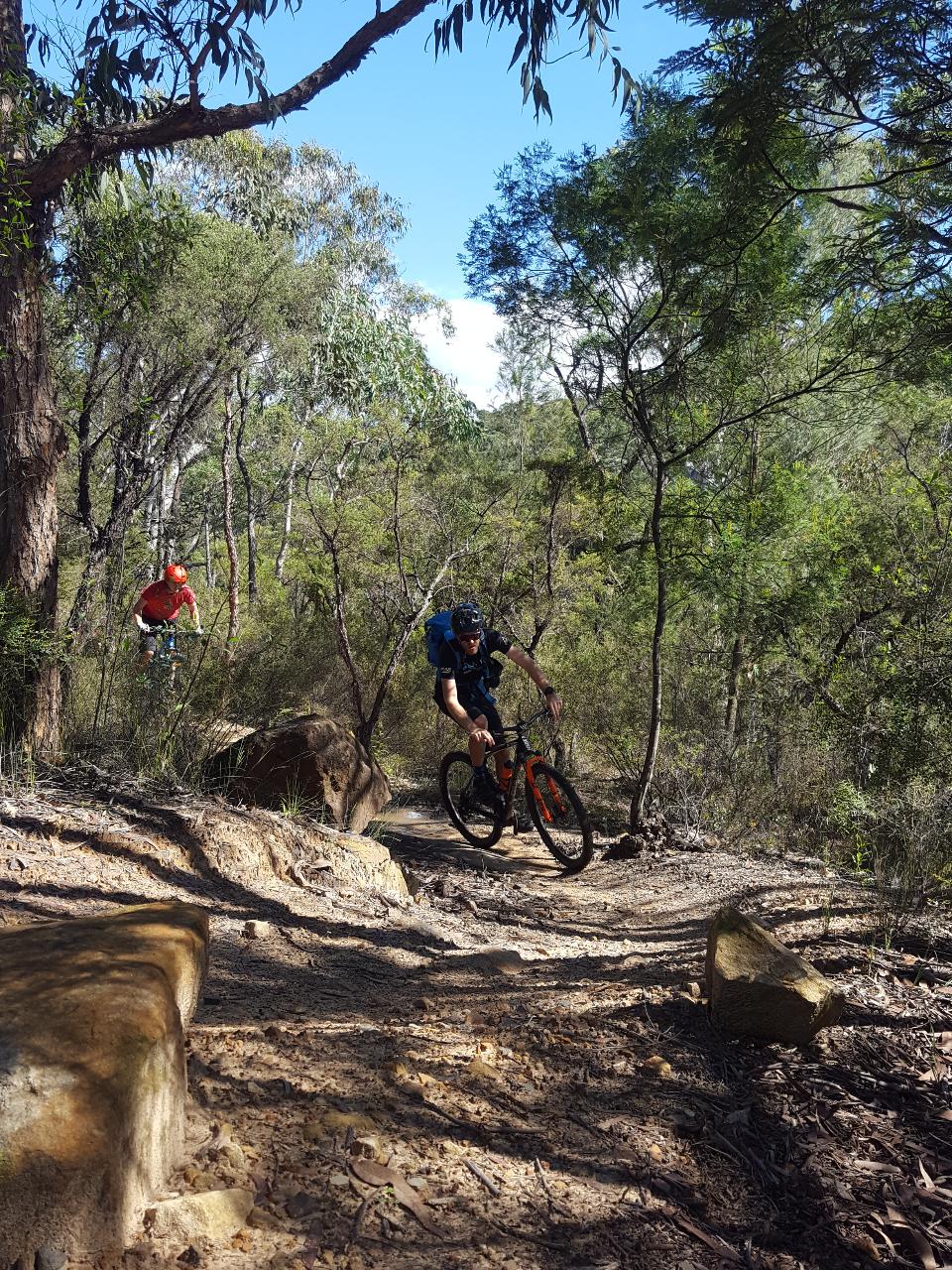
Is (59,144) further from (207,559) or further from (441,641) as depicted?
(207,559)

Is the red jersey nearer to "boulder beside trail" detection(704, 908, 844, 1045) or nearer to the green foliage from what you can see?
the green foliage

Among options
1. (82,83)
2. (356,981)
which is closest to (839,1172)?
(356,981)

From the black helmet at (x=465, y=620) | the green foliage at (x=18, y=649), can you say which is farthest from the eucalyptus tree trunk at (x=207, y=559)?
the green foliage at (x=18, y=649)

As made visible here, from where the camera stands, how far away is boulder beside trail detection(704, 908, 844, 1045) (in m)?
3.35

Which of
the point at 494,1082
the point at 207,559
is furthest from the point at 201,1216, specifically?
the point at 207,559

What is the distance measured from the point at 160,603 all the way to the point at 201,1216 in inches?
248

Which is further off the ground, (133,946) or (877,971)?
(133,946)

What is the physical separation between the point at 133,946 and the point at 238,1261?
0.88m

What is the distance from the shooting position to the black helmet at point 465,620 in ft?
22.9

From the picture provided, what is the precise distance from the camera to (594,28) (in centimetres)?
589

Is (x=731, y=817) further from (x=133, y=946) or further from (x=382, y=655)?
(x=133, y=946)

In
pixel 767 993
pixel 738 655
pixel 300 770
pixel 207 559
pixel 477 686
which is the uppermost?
Result: pixel 207 559

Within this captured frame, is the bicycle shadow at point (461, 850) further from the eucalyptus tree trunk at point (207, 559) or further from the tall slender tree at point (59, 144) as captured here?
the eucalyptus tree trunk at point (207, 559)

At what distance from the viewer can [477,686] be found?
7.41 m
